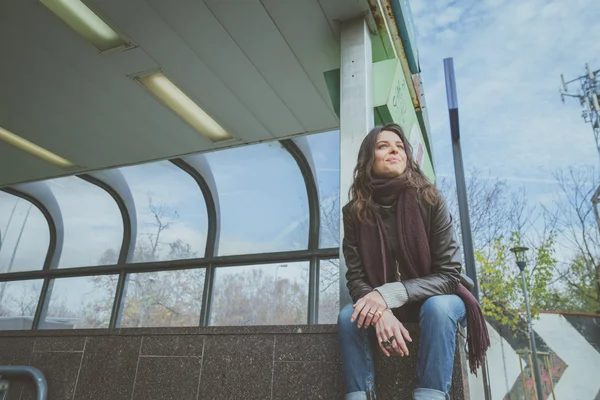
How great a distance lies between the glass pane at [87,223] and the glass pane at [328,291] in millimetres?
3063

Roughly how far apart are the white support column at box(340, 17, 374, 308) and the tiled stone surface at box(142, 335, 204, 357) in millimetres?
769

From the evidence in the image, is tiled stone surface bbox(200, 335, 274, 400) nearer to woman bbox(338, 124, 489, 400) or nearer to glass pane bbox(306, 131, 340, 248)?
woman bbox(338, 124, 489, 400)

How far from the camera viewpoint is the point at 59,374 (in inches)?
90.7

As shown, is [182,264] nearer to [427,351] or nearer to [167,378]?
[167,378]

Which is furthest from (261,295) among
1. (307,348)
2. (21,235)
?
(21,235)

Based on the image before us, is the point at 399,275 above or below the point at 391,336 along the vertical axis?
above

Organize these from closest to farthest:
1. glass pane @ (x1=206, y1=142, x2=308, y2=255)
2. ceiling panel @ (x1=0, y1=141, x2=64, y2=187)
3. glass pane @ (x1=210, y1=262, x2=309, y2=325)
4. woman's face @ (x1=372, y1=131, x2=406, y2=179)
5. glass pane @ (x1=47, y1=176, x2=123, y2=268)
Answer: woman's face @ (x1=372, y1=131, x2=406, y2=179) < ceiling panel @ (x1=0, y1=141, x2=64, y2=187) < glass pane @ (x1=210, y1=262, x2=309, y2=325) < glass pane @ (x1=206, y1=142, x2=308, y2=255) < glass pane @ (x1=47, y1=176, x2=123, y2=268)

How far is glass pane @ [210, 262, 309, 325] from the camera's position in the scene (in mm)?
4590

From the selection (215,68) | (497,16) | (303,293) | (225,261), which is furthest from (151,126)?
(497,16)

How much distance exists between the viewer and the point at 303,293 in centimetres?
456

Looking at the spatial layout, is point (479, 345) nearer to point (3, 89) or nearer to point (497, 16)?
point (3, 89)

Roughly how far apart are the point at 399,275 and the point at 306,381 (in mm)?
650

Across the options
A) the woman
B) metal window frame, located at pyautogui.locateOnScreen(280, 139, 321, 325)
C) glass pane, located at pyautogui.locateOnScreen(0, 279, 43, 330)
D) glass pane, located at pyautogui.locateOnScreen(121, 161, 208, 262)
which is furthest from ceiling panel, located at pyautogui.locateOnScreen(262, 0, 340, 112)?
glass pane, located at pyautogui.locateOnScreen(0, 279, 43, 330)

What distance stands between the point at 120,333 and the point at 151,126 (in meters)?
2.19
